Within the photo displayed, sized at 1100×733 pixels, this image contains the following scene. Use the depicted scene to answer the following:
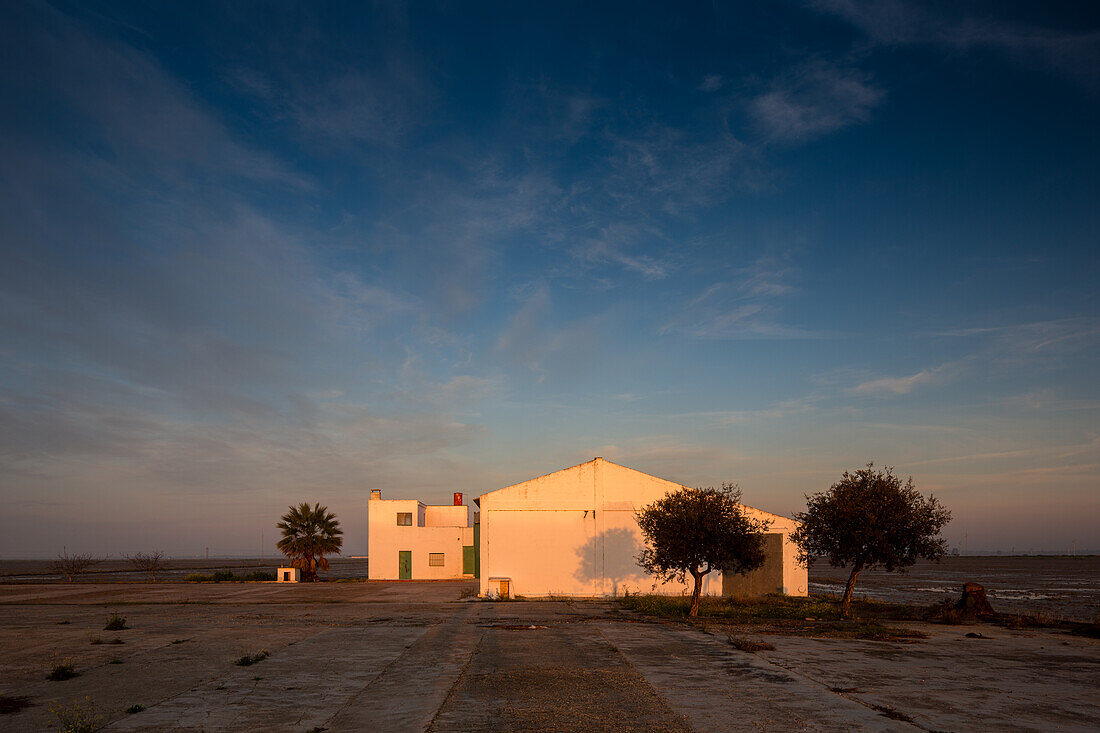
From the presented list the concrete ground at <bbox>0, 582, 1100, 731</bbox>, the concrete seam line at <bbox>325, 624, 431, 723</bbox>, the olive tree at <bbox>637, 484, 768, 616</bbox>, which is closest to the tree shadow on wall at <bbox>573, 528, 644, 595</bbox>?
the olive tree at <bbox>637, 484, 768, 616</bbox>

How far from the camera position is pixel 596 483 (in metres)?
36.6

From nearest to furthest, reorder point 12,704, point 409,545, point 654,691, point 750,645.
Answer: point 12,704, point 654,691, point 750,645, point 409,545

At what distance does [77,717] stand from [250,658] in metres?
5.86

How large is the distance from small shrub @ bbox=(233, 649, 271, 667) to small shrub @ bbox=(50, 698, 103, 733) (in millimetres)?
3958

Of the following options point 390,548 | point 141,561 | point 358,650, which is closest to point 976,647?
point 358,650

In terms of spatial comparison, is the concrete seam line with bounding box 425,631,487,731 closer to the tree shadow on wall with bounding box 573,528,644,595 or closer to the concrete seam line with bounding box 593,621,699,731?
the concrete seam line with bounding box 593,621,699,731

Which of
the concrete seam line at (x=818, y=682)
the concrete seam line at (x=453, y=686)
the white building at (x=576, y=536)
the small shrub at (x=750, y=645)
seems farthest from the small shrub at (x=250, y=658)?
the white building at (x=576, y=536)

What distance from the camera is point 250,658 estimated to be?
17.4 metres

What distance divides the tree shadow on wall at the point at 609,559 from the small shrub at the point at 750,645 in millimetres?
15479

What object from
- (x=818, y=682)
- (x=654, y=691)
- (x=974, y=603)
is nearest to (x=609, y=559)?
(x=974, y=603)

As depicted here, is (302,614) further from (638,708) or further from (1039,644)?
(1039,644)

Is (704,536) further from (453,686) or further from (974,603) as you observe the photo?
(453,686)

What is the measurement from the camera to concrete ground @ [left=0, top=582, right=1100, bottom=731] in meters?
11.8

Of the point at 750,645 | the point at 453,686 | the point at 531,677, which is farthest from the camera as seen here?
the point at 750,645
